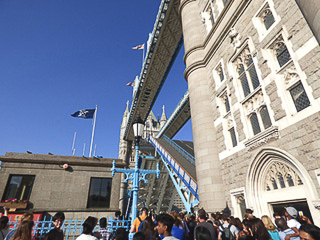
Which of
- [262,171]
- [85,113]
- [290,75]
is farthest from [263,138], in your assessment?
[85,113]

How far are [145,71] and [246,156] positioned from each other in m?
27.2

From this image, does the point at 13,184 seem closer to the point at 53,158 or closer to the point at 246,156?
the point at 53,158

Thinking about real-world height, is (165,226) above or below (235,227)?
above

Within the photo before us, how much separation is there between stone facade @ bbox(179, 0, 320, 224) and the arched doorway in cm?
3

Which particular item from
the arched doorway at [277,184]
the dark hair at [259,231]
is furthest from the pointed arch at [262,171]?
the dark hair at [259,231]

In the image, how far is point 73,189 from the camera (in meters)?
12.3

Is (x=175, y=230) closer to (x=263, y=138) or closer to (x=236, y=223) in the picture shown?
(x=236, y=223)

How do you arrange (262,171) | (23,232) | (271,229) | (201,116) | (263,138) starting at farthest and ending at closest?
1. (201,116)
2. (262,171)
3. (263,138)
4. (271,229)
5. (23,232)

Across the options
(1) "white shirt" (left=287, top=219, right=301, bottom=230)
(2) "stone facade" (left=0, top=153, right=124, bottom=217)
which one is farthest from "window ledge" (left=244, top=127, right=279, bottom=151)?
(2) "stone facade" (left=0, top=153, right=124, bottom=217)

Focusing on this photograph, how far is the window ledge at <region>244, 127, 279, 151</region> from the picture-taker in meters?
6.97

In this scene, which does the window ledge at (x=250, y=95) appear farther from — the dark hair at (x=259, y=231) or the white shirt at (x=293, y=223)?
the dark hair at (x=259, y=231)

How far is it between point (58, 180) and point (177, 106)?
92.4 ft

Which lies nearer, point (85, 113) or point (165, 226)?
point (165, 226)

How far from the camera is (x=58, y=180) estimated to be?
1230cm
